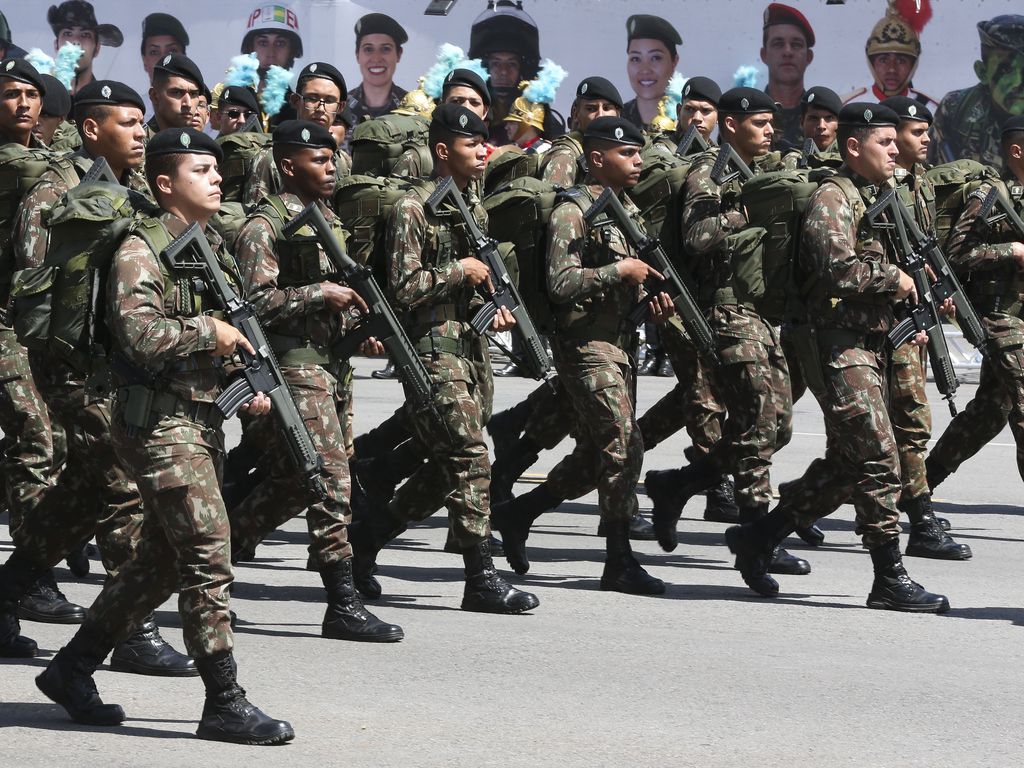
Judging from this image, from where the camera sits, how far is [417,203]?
7191 millimetres

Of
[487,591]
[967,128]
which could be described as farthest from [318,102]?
[967,128]

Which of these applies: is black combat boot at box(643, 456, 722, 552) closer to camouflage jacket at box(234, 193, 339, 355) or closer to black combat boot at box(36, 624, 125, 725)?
camouflage jacket at box(234, 193, 339, 355)

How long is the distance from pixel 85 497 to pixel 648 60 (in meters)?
14.2

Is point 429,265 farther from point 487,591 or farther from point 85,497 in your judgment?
point 85,497

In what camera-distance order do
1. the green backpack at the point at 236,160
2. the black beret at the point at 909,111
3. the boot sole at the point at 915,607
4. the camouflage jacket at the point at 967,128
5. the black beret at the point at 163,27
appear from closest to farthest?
1. the boot sole at the point at 915,607
2. the black beret at the point at 909,111
3. the green backpack at the point at 236,160
4. the camouflage jacket at the point at 967,128
5. the black beret at the point at 163,27

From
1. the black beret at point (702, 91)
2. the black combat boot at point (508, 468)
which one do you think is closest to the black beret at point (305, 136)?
the black combat boot at point (508, 468)

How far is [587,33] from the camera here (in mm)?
19922

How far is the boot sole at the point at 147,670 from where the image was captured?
20.0 feet

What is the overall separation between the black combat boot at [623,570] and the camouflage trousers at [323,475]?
4.85 feet

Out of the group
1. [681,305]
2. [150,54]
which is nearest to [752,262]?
[681,305]

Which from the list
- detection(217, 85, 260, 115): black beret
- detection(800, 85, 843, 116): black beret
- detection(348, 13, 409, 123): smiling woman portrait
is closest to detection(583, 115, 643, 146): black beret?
detection(800, 85, 843, 116): black beret

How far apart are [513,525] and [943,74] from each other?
1189cm

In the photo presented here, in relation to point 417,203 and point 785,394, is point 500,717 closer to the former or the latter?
point 417,203

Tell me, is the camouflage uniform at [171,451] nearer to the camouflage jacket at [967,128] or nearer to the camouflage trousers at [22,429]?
the camouflage trousers at [22,429]
